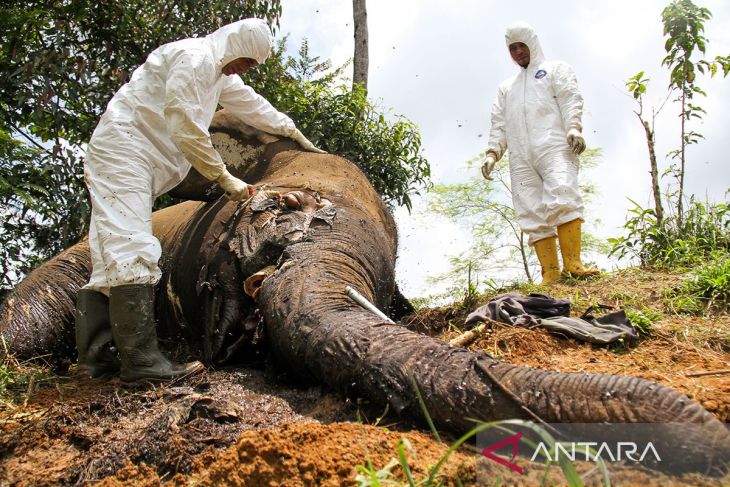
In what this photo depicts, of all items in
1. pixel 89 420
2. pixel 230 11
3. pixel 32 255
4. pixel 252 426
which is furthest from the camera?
pixel 230 11

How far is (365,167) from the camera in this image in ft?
25.6

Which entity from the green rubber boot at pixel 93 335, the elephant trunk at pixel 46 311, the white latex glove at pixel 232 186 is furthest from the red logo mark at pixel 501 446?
the elephant trunk at pixel 46 311

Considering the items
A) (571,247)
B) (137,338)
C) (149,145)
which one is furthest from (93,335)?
(571,247)

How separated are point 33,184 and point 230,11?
2.93m

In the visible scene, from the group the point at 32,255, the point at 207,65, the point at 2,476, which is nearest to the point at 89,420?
the point at 2,476

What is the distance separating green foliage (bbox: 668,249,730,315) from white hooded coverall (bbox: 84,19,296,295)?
10.9 ft

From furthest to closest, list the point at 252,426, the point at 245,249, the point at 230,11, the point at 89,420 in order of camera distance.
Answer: the point at 230,11 → the point at 245,249 → the point at 89,420 → the point at 252,426

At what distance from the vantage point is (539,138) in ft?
22.8

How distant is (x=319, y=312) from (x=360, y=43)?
788cm

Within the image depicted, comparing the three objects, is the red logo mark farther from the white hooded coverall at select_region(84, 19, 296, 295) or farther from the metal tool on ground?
the white hooded coverall at select_region(84, 19, 296, 295)

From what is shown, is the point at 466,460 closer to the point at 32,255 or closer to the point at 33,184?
the point at 33,184

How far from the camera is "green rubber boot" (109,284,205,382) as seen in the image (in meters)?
3.59

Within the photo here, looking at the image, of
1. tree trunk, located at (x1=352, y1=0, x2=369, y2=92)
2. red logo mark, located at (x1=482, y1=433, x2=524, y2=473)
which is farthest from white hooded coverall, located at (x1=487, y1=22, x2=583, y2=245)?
red logo mark, located at (x1=482, y1=433, x2=524, y2=473)

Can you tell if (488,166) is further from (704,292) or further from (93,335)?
(93,335)
